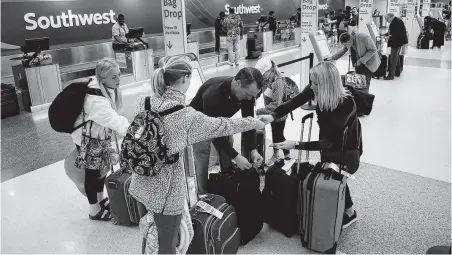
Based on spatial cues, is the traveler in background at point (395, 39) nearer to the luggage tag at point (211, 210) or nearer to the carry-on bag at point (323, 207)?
the carry-on bag at point (323, 207)

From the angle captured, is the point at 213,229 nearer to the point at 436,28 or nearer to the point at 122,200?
the point at 122,200

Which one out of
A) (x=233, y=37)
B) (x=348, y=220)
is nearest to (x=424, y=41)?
(x=233, y=37)

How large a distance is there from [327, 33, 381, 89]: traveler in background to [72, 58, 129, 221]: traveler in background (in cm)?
456

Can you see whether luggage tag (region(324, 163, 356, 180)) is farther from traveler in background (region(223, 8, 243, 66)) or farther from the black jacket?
traveler in background (region(223, 8, 243, 66))

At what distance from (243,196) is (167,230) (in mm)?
936

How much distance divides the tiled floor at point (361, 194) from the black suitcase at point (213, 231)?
16.8 inches

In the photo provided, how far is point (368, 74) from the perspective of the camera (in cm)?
673

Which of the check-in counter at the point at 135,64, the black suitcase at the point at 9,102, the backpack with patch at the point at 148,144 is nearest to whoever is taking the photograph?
the backpack with patch at the point at 148,144

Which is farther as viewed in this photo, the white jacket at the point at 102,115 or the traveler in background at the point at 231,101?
the white jacket at the point at 102,115

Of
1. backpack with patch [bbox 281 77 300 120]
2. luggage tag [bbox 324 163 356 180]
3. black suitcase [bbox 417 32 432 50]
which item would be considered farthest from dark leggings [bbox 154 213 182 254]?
black suitcase [bbox 417 32 432 50]

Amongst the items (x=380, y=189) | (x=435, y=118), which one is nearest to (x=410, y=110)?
(x=435, y=118)

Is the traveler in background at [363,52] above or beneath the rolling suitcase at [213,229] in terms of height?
above

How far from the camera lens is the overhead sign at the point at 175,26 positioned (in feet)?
13.7

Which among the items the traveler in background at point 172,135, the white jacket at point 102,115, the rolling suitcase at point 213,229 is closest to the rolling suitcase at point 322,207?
the rolling suitcase at point 213,229
